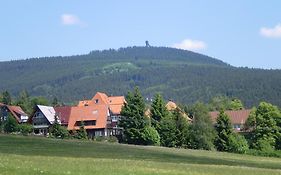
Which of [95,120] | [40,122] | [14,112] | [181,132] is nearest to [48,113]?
[40,122]

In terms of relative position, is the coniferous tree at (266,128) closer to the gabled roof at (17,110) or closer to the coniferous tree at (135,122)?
the coniferous tree at (135,122)

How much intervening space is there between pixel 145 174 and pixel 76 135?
79935 millimetres

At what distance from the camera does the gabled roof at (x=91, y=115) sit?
Result: 135 meters

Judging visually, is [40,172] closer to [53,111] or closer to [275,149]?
[275,149]

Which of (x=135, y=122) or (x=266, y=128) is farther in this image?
(x=266, y=128)

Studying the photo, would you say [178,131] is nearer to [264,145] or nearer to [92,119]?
[264,145]

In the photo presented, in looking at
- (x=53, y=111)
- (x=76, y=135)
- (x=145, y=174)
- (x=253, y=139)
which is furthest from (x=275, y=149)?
(x=145, y=174)

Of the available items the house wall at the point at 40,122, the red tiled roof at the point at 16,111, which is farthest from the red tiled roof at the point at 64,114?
the red tiled roof at the point at 16,111

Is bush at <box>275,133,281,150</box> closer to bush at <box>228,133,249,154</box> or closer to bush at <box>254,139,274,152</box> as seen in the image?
bush at <box>254,139,274,152</box>

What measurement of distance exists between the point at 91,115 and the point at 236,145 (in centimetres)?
4507

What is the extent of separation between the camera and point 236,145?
104 m

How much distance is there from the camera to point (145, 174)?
30.3 meters

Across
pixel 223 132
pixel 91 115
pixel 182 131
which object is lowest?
pixel 223 132

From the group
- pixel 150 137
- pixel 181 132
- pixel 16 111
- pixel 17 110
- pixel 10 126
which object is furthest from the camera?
pixel 17 110
